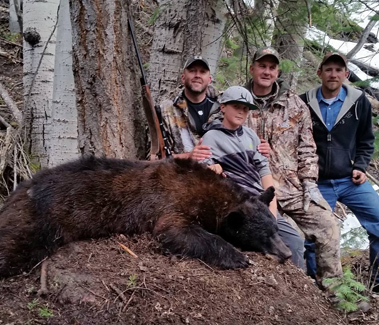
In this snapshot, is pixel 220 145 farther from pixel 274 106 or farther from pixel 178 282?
pixel 178 282

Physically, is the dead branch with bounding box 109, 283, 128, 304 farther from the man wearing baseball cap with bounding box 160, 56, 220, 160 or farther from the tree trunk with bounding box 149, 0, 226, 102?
the tree trunk with bounding box 149, 0, 226, 102

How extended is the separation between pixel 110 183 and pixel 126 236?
1.63ft

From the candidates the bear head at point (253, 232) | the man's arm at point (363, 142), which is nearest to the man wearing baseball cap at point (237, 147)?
the bear head at point (253, 232)

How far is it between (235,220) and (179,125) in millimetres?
1565

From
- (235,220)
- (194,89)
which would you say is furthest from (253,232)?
(194,89)

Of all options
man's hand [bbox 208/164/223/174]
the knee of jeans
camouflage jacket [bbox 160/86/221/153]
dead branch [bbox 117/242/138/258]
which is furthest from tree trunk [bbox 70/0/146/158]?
the knee of jeans

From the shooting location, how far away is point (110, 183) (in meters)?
4.32

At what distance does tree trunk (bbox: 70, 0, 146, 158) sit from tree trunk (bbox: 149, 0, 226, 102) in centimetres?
102

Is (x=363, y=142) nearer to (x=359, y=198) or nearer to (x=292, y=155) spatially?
(x=359, y=198)

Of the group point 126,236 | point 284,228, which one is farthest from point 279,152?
point 126,236

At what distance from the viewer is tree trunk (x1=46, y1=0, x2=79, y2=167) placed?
242 inches

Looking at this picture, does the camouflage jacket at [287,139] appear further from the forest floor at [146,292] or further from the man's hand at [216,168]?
the forest floor at [146,292]

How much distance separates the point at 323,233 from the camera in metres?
5.40

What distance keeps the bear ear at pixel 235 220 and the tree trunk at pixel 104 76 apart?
1.44m
